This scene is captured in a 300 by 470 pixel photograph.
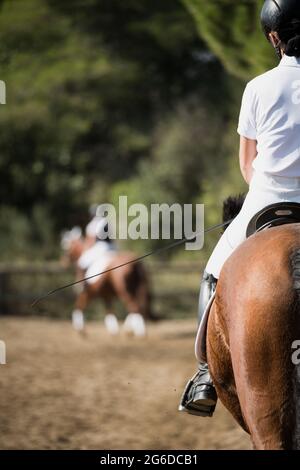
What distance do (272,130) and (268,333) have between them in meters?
0.95

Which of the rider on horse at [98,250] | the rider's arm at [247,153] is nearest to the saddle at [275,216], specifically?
the rider's arm at [247,153]

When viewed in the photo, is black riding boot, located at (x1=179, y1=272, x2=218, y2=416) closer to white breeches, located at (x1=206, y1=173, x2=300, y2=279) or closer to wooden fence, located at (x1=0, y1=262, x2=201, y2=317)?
white breeches, located at (x1=206, y1=173, x2=300, y2=279)

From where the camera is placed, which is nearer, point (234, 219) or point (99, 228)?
point (234, 219)

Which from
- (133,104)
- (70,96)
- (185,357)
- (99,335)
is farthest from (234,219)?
(133,104)

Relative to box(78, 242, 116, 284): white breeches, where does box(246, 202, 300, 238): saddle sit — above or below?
above

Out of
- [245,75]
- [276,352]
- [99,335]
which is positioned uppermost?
[245,75]

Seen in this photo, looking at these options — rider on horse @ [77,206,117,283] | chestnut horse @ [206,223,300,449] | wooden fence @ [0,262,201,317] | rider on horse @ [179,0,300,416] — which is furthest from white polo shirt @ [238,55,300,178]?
wooden fence @ [0,262,201,317]

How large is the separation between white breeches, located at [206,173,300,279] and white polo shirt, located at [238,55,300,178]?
1.5 inches

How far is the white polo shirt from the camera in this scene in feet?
10.5

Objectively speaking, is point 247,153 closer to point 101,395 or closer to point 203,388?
point 203,388

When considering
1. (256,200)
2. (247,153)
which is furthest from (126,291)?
(256,200)
